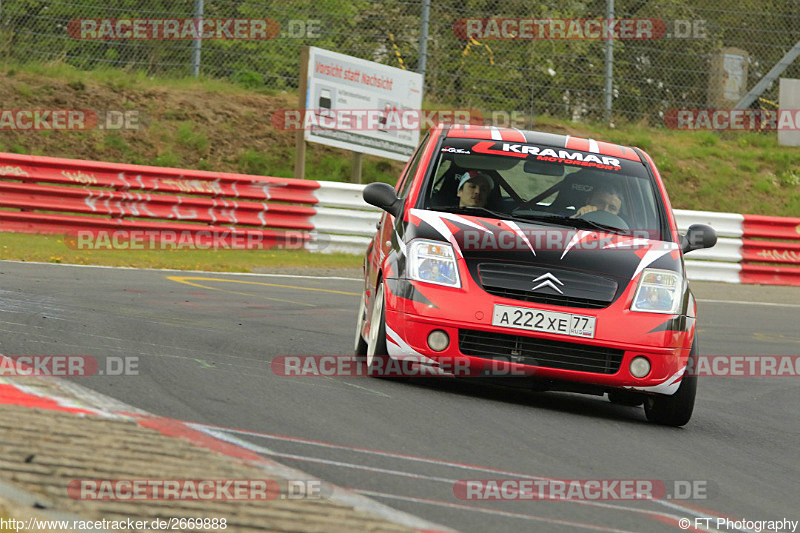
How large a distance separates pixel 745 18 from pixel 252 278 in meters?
13.7

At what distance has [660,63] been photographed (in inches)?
905

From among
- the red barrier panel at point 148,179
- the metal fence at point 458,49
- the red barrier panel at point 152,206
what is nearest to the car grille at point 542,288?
the red barrier panel at point 152,206

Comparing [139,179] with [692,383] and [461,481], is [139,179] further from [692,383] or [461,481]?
[461,481]

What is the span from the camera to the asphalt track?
4.85 metres

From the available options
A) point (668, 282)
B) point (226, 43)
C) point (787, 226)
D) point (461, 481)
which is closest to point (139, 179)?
point (226, 43)

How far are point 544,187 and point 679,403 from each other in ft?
5.86

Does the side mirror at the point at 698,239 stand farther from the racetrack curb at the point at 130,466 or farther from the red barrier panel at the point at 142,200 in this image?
the red barrier panel at the point at 142,200

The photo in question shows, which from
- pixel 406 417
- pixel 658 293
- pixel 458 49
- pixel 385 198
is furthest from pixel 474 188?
pixel 458 49

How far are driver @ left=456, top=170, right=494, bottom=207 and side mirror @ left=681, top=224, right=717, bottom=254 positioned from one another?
51.7 inches

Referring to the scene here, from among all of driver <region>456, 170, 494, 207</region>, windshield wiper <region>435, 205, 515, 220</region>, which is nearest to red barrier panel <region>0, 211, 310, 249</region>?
driver <region>456, 170, 494, 207</region>

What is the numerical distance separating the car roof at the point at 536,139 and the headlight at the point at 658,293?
1507 mm

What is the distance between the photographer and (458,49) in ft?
72.7

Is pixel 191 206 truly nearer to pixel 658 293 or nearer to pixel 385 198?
pixel 385 198

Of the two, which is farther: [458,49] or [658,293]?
[458,49]
